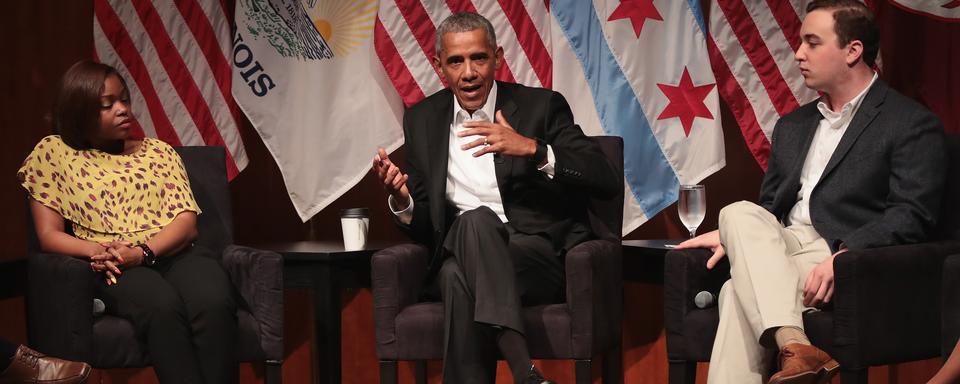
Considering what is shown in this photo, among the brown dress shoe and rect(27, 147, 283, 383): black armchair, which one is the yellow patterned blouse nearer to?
rect(27, 147, 283, 383): black armchair

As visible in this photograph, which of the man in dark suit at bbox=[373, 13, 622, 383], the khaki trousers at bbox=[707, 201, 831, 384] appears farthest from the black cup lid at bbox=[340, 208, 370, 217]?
the khaki trousers at bbox=[707, 201, 831, 384]

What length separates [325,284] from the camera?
373cm

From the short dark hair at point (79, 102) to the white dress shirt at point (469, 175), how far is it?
1.02 metres

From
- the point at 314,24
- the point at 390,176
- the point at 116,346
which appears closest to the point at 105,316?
the point at 116,346

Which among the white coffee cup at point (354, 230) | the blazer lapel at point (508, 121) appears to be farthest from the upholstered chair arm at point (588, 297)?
the white coffee cup at point (354, 230)

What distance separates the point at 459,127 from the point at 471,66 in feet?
0.82

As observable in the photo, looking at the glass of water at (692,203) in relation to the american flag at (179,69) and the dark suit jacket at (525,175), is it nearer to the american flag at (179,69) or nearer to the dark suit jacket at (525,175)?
the dark suit jacket at (525,175)

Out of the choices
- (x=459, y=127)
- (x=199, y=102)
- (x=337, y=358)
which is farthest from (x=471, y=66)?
(x=199, y=102)

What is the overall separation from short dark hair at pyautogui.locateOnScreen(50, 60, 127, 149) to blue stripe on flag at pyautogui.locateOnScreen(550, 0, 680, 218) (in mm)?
1753

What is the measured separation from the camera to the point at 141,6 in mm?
4480

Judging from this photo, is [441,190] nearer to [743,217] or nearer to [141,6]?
[743,217]

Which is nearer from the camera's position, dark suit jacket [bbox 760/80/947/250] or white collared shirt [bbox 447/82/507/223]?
dark suit jacket [bbox 760/80/947/250]

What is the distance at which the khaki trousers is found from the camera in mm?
2959

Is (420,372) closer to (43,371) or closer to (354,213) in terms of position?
(354,213)
